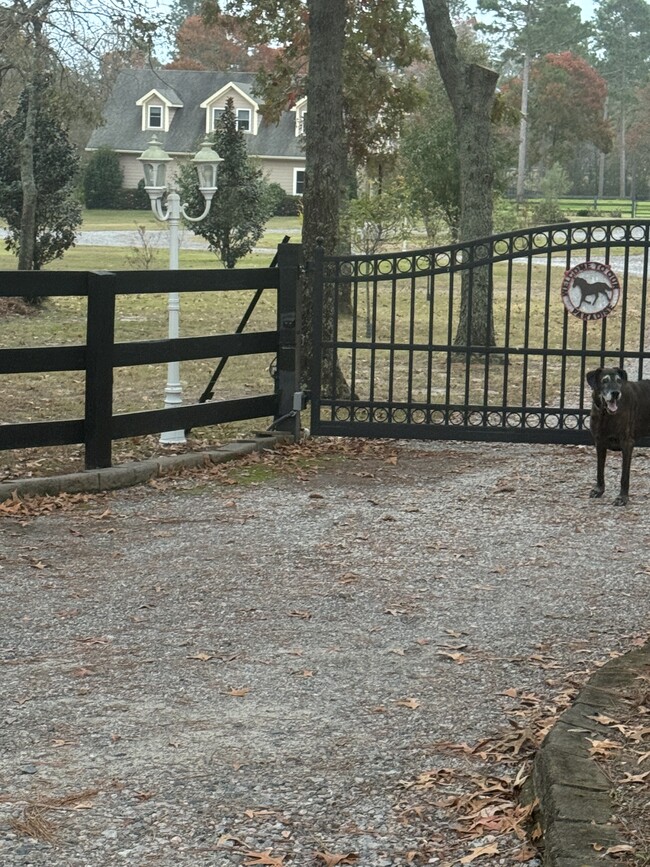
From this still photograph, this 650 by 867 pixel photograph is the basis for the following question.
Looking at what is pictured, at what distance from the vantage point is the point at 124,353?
1023cm

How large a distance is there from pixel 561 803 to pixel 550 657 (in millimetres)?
2160

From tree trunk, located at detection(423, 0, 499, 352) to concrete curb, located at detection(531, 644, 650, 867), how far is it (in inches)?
510

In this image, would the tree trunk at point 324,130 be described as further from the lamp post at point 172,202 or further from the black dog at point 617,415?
the black dog at point 617,415

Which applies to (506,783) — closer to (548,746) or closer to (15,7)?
(548,746)

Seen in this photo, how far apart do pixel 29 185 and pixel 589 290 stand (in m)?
15.7

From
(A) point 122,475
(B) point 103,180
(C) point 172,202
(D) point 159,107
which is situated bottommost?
(A) point 122,475

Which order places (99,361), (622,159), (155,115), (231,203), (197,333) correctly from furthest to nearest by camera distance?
(622,159) < (155,115) < (231,203) < (197,333) < (99,361)

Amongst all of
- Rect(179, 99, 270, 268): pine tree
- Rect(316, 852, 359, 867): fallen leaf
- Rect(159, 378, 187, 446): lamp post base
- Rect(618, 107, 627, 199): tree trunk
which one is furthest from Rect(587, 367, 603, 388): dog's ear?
Rect(618, 107, 627, 199): tree trunk

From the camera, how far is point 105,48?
2264cm

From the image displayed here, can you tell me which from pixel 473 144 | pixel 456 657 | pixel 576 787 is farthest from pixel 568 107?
pixel 576 787

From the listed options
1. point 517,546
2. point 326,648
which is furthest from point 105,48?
point 326,648

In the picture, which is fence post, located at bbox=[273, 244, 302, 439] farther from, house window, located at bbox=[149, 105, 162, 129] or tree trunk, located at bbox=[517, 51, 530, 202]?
house window, located at bbox=[149, 105, 162, 129]

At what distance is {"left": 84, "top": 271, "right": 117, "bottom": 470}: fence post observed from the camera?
9.87 m

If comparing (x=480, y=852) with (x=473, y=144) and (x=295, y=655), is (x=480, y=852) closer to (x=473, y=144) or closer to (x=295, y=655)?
(x=295, y=655)
